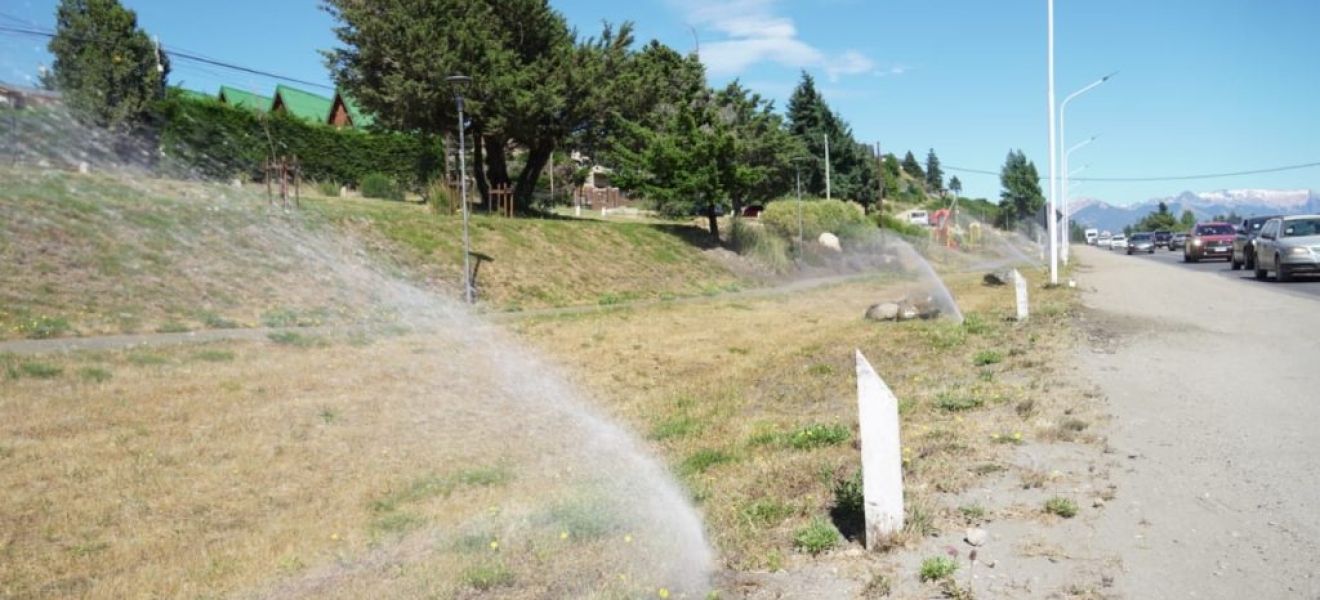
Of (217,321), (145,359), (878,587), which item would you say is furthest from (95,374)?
(878,587)

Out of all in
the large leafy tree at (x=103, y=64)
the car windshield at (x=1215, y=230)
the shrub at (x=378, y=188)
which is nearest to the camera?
the large leafy tree at (x=103, y=64)

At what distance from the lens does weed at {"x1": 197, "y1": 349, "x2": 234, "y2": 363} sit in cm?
1210

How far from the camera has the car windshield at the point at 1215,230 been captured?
43188 mm

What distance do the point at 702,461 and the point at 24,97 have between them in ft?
22.4

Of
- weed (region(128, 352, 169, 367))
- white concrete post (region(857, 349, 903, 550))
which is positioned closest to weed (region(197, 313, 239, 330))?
weed (region(128, 352, 169, 367))

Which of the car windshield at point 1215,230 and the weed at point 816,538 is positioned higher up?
the car windshield at point 1215,230

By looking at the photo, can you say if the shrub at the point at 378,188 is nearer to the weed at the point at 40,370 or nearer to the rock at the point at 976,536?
the weed at the point at 40,370

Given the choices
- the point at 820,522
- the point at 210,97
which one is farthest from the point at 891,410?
the point at 210,97

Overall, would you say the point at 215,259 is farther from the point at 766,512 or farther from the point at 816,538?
the point at 816,538

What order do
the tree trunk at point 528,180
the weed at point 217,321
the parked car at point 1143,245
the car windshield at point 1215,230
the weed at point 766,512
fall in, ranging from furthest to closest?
the parked car at point 1143,245 < the car windshield at point 1215,230 < the tree trunk at point 528,180 < the weed at point 217,321 < the weed at point 766,512

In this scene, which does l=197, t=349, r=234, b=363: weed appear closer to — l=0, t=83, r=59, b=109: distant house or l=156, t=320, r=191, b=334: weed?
l=156, t=320, r=191, b=334: weed

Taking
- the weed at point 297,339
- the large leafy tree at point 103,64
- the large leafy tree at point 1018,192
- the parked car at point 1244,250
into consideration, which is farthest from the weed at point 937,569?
the large leafy tree at point 1018,192

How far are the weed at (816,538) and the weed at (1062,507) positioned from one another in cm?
118

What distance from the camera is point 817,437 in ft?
23.6
